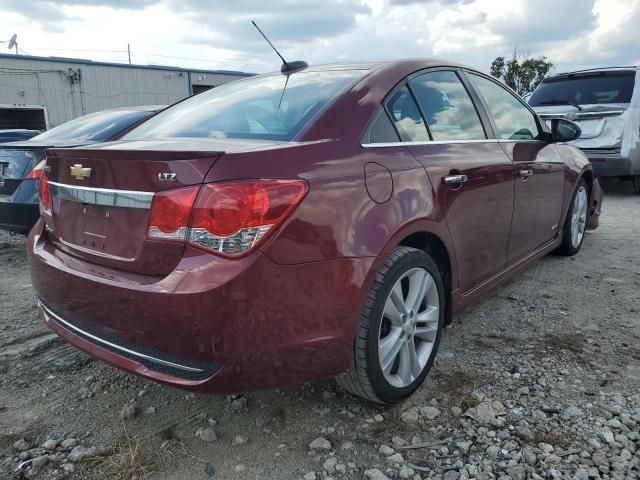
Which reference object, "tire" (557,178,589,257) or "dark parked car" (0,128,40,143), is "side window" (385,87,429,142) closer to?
"tire" (557,178,589,257)

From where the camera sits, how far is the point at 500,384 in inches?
102

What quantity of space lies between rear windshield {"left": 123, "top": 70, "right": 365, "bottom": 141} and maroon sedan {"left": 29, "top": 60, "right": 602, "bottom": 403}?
1cm

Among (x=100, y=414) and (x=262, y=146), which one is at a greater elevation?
(x=262, y=146)

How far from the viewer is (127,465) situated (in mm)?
2012

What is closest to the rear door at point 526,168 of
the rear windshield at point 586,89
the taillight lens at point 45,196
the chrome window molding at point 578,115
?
the taillight lens at point 45,196

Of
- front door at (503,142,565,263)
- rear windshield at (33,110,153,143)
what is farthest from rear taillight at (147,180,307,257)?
rear windshield at (33,110,153,143)

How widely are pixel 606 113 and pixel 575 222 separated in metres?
3.55

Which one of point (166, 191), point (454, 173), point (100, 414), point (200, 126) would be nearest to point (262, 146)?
point (166, 191)

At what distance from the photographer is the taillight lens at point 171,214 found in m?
1.79

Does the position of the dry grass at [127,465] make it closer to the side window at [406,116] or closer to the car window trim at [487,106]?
the side window at [406,116]

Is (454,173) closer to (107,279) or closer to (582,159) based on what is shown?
(107,279)

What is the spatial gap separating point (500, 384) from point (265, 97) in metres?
1.83

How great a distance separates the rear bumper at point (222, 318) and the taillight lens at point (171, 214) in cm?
9

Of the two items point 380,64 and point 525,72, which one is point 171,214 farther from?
point 525,72
